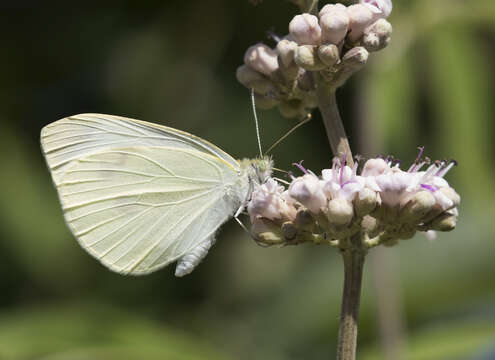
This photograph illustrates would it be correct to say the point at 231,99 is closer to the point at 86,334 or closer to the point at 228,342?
the point at 228,342

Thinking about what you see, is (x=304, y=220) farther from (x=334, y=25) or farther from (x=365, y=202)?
(x=334, y=25)

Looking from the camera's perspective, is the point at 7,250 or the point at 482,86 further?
the point at 7,250

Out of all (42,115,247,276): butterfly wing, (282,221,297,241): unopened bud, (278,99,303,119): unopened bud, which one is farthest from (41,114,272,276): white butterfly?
(282,221,297,241): unopened bud

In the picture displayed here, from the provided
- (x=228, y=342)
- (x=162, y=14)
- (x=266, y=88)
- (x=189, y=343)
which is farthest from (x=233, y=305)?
(x=266, y=88)

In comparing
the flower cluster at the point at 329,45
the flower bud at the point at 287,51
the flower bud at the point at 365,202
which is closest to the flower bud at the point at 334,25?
the flower cluster at the point at 329,45

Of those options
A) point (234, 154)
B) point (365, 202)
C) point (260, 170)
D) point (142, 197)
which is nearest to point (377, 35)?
point (365, 202)

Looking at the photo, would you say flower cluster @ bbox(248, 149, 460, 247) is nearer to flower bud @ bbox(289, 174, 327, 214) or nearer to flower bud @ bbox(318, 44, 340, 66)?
flower bud @ bbox(289, 174, 327, 214)
